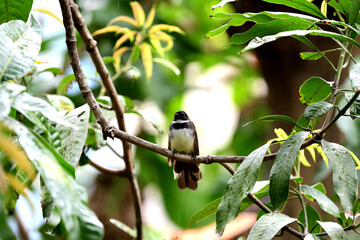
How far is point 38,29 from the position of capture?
128 centimetres

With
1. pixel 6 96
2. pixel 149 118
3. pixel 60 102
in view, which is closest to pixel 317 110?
pixel 149 118

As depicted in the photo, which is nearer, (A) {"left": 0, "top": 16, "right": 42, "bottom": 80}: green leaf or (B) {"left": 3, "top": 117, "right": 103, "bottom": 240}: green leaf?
(B) {"left": 3, "top": 117, "right": 103, "bottom": 240}: green leaf

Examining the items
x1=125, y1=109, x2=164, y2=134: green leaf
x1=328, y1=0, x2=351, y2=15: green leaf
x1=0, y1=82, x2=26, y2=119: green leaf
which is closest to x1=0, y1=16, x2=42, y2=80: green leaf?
x1=0, y1=82, x2=26, y2=119: green leaf

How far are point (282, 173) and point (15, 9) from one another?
90cm

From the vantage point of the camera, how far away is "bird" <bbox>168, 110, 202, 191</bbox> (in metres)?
2.16

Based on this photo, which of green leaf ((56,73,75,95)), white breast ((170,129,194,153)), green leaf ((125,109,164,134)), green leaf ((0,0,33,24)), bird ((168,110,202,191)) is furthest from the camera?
white breast ((170,129,194,153))

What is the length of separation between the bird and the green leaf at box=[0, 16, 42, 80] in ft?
3.58

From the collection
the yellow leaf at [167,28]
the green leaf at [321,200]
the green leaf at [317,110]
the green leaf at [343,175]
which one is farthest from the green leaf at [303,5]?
the yellow leaf at [167,28]

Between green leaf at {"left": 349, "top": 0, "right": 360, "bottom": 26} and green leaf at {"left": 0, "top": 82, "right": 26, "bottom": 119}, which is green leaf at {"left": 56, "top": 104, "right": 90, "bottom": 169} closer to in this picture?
green leaf at {"left": 0, "top": 82, "right": 26, "bottom": 119}

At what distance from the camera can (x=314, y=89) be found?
1.49m

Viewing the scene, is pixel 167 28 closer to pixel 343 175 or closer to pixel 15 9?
pixel 15 9

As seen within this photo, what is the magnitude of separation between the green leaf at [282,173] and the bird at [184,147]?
0.89 m

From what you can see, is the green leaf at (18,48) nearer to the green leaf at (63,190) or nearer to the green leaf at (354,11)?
the green leaf at (63,190)

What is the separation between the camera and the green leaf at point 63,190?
0.79 metres
